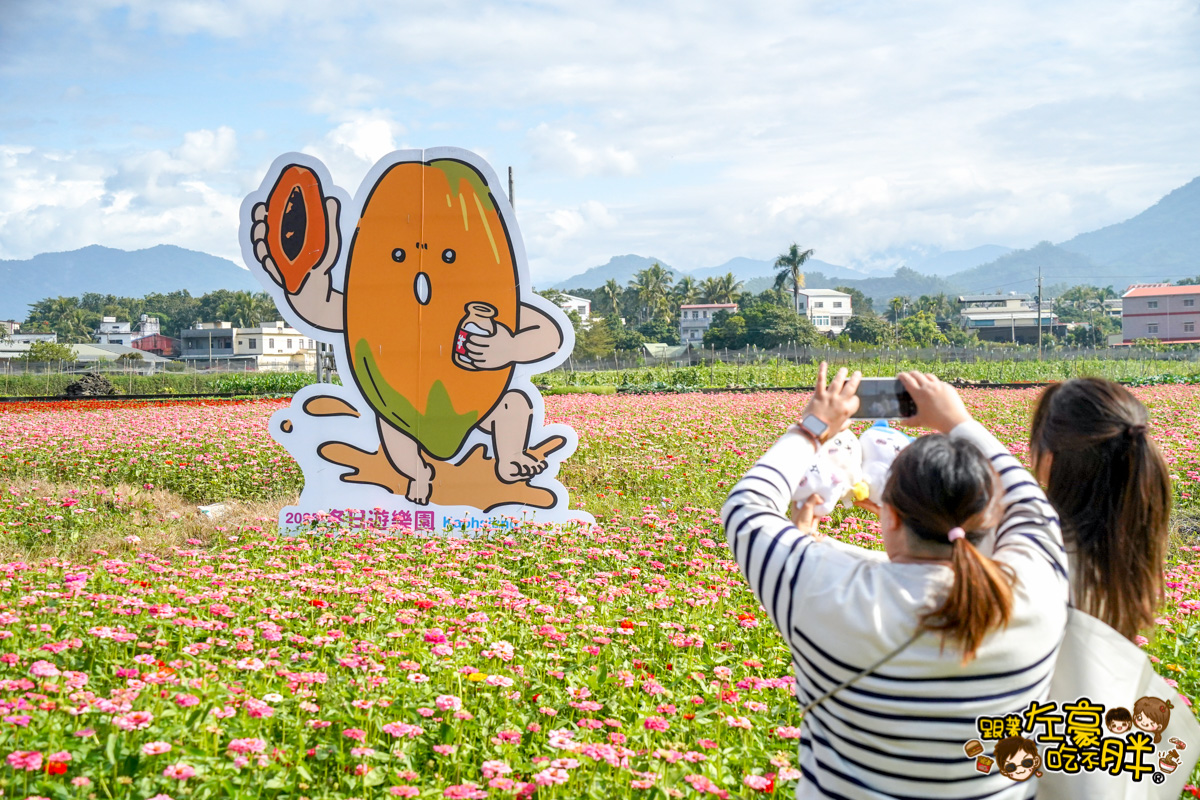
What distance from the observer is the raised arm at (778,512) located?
1472mm

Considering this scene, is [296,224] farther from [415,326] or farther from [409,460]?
[409,460]

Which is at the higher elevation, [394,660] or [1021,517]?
[1021,517]

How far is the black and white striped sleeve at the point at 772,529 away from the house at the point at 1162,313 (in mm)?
74078

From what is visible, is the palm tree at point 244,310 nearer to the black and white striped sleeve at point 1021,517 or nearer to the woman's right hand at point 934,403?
the woman's right hand at point 934,403

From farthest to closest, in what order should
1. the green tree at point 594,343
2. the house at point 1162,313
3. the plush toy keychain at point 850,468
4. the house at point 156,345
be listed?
1. the house at point 156,345
2. the house at point 1162,313
3. the green tree at point 594,343
4. the plush toy keychain at point 850,468

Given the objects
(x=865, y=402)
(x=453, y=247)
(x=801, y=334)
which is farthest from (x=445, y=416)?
(x=801, y=334)

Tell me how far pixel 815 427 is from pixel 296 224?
5.62 metres

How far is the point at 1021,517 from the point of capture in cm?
153

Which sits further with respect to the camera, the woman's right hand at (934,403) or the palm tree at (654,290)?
the palm tree at (654,290)

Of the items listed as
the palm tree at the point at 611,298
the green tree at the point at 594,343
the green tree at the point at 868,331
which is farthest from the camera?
the palm tree at the point at 611,298

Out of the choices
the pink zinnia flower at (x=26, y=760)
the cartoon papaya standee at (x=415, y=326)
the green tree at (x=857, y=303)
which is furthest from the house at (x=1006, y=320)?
the pink zinnia flower at (x=26, y=760)

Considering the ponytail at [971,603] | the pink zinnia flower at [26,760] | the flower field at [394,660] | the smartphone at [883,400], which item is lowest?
the flower field at [394,660]

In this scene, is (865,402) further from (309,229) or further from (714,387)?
(714,387)

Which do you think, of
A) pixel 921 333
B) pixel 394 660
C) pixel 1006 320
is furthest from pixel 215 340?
pixel 394 660
